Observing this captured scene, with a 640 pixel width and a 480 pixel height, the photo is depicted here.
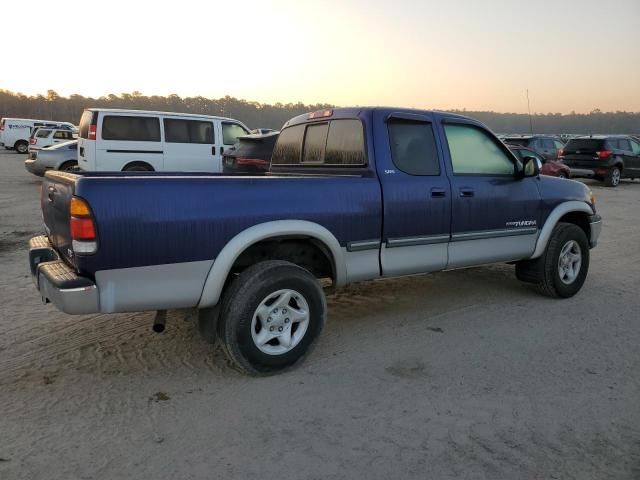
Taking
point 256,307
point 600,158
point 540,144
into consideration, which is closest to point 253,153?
point 256,307

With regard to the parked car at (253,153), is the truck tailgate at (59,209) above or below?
below

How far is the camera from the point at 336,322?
4.91 m

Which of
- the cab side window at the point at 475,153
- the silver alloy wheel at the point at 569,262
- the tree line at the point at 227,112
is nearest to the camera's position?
the cab side window at the point at 475,153

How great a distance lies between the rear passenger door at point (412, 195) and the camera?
14.1 ft

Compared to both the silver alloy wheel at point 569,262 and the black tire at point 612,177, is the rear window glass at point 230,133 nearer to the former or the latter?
the silver alloy wheel at point 569,262

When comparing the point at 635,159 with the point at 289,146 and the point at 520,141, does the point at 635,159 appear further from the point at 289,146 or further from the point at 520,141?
the point at 289,146

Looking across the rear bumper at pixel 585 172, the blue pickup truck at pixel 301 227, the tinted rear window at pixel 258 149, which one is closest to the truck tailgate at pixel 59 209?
the blue pickup truck at pixel 301 227

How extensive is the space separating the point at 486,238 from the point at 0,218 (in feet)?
29.7

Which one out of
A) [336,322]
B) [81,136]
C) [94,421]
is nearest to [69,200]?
[94,421]

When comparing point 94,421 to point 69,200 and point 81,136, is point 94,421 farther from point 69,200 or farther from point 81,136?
point 81,136

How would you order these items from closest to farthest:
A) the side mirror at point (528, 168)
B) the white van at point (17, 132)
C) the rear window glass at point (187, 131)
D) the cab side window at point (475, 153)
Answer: the cab side window at point (475, 153), the side mirror at point (528, 168), the rear window glass at point (187, 131), the white van at point (17, 132)

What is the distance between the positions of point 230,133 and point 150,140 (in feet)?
6.81

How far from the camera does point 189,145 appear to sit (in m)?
13.0

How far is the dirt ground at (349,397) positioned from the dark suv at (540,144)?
16.3 meters
